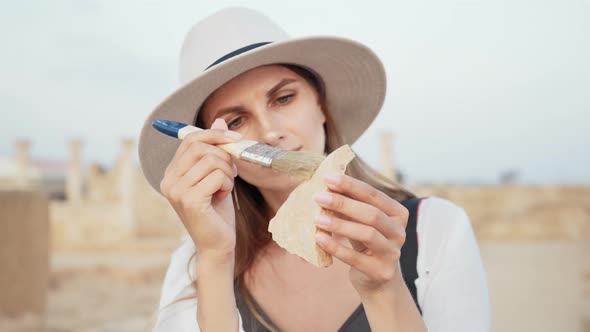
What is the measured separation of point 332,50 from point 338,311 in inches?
35.2

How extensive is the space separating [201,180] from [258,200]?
0.99 m

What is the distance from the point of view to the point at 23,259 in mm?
6000

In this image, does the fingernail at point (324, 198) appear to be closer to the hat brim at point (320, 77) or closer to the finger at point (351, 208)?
the finger at point (351, 208)

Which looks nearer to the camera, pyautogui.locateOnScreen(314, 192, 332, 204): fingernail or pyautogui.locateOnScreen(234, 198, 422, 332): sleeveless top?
pyautogui.locateOnScreen(314, 192, 332, 204): fingernail

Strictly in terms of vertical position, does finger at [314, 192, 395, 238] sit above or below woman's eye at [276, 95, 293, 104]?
above

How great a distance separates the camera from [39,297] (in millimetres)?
6188

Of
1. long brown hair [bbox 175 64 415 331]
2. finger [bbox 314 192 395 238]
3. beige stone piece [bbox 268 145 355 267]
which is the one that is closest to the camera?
finger [bbox 314 192 395 238]

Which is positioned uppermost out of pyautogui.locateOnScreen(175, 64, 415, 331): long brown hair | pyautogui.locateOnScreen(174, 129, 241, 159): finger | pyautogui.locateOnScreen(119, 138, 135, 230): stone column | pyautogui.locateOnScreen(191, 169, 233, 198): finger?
pyautogui.locateOnScreen(174, 129, 241, 159): finger

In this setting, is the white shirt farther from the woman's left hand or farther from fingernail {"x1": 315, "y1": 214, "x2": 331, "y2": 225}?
fingernail {"x1": 315, "y1": 214, "x2": 331, "y2": 225}

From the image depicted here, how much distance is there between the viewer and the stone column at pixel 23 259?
585cm

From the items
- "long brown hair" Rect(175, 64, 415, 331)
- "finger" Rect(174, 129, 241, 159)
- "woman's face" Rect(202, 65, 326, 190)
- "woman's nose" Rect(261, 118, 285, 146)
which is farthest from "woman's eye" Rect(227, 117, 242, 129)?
"finger" Rect(174, 129, 241, 159)

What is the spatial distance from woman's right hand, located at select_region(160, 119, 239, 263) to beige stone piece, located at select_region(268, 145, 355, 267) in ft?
0.55

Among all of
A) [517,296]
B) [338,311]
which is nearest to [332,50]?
[338,311]

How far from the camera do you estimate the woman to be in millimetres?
1297
